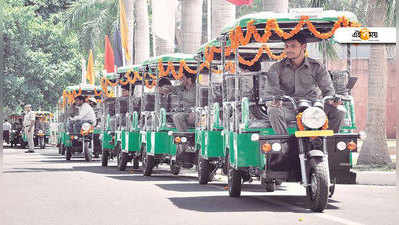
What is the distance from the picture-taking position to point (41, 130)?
48.9m

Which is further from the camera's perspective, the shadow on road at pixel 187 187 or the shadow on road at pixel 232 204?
the shadow on road at pixel 187 187

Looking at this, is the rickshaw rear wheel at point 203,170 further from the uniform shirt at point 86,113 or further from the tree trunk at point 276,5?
the uniform shirt at point 86,113

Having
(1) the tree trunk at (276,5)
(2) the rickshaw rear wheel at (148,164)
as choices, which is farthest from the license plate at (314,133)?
(1) the tree trunk at (276,5)

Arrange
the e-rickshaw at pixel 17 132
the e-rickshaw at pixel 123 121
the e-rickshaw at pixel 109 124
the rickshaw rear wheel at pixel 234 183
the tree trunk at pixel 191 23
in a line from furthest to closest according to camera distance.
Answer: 1. the e-rickshaw at pixel 17 132
2. the tree trunk at pixel 191 23
3. the e-rickshaw at pixel 109 124
4. the e-rickshaw at pixel 123 121
5. the rickshaw rear wheel at pixel 234 183

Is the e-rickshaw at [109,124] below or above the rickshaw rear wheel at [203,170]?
above

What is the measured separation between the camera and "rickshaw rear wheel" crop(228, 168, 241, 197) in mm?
14875

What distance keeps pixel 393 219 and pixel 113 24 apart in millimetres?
36949

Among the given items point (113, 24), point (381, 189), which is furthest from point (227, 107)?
point (113, 24)

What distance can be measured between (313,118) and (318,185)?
97 centimetres

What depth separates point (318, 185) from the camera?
12.2 m

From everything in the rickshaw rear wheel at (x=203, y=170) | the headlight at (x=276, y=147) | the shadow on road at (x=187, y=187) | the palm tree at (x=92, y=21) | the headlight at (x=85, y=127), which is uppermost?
the palm tree at (x=92, y=21)

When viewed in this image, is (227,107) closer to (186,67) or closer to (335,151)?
(335,151)

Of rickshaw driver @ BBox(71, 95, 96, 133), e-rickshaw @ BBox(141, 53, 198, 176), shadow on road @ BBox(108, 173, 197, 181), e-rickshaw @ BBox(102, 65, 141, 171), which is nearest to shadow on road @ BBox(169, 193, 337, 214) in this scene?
e-rickshaw @ BBox(141, 53, 198, 176)

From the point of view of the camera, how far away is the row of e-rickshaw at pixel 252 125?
12.7m
